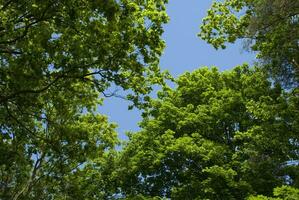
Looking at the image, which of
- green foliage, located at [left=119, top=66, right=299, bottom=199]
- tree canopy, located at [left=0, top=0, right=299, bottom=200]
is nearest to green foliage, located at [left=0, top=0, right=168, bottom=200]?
tree canopy, located at [left=0, top=0, right=299, bottom=200]

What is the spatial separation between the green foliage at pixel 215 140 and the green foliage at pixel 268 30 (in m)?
2.91

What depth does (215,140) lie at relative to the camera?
2792cm

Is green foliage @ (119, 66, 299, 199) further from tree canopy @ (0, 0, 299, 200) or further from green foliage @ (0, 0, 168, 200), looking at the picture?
green foliage @ (0, 0, 168, 200)

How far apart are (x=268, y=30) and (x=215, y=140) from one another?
10.6 m

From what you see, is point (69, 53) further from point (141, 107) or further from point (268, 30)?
point (268, 30)

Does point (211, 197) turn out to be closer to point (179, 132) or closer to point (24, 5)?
point (179, 132)

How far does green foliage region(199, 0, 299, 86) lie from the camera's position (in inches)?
669

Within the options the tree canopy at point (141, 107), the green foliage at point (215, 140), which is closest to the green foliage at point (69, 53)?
the tree canopy at point (141, 107)

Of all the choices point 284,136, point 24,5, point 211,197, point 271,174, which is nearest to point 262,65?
point 284,136

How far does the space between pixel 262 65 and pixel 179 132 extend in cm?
958

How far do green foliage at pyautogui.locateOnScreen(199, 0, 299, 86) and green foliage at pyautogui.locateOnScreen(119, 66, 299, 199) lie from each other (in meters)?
2.91

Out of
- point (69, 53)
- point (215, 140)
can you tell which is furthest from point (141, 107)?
point (215, 140)

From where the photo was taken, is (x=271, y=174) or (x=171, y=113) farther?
(x=171, y=113)

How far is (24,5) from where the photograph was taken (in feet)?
44.1
